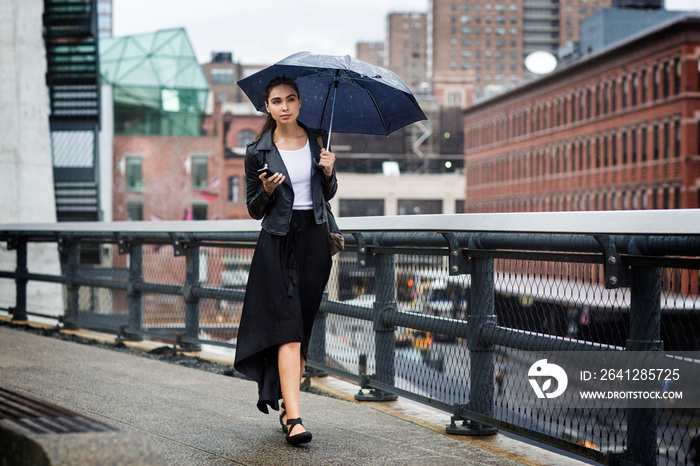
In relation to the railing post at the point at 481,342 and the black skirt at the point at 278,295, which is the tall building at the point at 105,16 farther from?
the railing post at the point at 481,342

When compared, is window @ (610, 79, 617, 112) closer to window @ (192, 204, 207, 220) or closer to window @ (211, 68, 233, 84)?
window @ (192, 204, 207, 220)

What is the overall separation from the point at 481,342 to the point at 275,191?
117 centimetres

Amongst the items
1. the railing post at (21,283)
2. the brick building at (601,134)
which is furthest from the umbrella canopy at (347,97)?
the brick building at (601,134)

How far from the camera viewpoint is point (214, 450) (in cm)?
415

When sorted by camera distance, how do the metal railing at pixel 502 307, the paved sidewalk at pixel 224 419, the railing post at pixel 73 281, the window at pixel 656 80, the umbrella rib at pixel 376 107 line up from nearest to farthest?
the metal railing at pixel 502 307, the paved sidewalk at pixel 224 419, the umbrella rib at pixel 376 107, the railing post at pixel 73 281, the window at pixel 656 80

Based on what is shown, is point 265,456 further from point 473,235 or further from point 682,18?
point 682,18

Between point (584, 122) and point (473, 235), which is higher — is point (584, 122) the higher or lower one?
the higher one

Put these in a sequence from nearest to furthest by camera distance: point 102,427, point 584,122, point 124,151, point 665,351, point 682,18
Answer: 1. point 102,427
2. point 665,351
3. point 682,18
4. point 124,151
5. point 584,122


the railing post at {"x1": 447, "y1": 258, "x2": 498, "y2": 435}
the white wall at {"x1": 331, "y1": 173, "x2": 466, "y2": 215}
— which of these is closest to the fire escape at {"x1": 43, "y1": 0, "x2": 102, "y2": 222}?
the white wall at {"x1": 331, "y1": 173, "x2": 466, "y2": 215}

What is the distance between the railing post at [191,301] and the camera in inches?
321

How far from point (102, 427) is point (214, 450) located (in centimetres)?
171

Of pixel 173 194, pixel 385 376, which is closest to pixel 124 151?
pixel 173 194

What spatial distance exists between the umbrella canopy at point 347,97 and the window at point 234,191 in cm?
7634

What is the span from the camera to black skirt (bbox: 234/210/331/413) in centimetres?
446
